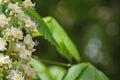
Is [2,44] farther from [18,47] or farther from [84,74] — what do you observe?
[84,74]

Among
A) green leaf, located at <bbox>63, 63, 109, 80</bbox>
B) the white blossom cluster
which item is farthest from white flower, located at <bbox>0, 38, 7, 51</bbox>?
green leaf, located at <bbox>63, 63, 109, 80</bbox>

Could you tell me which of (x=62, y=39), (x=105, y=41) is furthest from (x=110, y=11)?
(x=62, y=39)

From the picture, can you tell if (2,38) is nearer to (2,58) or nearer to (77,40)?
(2,58)

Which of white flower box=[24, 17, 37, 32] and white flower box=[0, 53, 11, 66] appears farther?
white flower box=[24, 17, 37, 32]

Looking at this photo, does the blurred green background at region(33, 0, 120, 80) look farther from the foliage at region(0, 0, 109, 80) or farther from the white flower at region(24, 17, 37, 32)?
the white flower at region(24, 17, 37, 32)

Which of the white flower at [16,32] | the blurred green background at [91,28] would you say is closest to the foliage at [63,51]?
the white flower at [16,32]

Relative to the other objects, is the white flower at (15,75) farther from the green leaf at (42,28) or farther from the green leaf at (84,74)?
the green leaf at (84,74)
